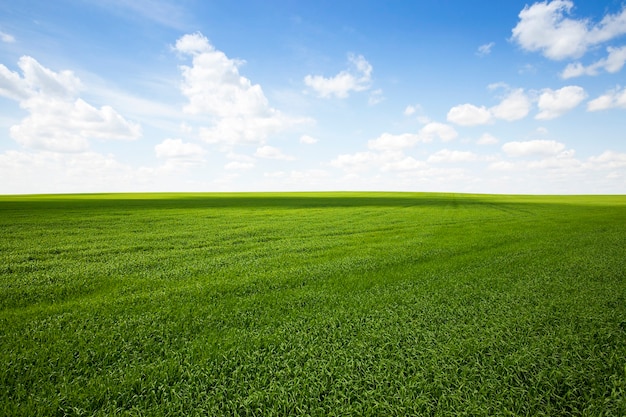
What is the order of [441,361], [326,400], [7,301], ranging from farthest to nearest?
1. [7,301]
2. [441,361]
3. [326,400]

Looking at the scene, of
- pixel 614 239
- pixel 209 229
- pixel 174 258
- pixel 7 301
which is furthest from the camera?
pixel 209 229

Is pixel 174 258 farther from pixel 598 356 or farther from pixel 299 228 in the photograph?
pixel 598 356

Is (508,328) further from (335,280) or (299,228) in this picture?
(299,228)

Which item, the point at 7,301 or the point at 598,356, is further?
the point at 7,301

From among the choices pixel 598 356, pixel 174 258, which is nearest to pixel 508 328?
pixel 598 356

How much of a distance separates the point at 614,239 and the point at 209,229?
1948 centimetres

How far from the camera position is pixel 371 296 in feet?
20.8

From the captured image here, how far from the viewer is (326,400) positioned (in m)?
3.31

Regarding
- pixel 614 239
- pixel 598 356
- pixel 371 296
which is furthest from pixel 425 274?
Result: pixel 614 239

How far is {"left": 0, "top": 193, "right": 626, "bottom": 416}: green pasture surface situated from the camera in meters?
3.32

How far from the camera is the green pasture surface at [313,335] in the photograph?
3324 mm

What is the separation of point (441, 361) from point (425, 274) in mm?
4198

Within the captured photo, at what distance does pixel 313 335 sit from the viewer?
4.67 meters

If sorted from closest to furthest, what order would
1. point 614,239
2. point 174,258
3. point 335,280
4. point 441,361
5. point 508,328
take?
point 441,361 → point 508,328 → point 335,280 → point 174,258 → point 614,239
